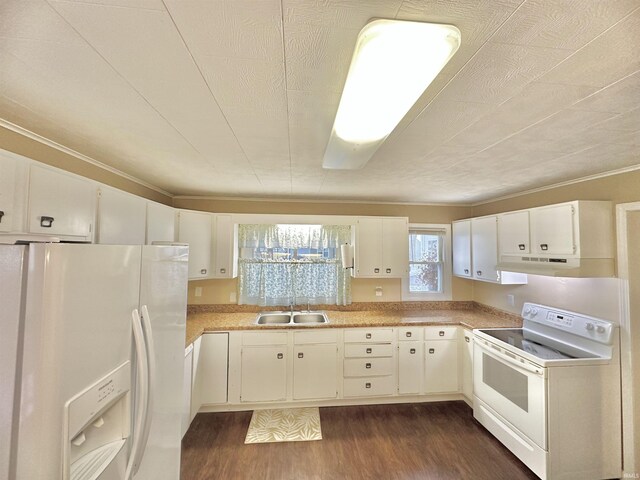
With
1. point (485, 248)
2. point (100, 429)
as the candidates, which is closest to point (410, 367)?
point (485, 248)

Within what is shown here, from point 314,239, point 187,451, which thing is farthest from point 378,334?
point 187,451

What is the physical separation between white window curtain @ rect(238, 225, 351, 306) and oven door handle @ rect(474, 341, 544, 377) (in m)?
1.61

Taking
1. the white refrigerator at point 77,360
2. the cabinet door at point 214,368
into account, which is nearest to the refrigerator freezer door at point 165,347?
the white refrigerator at point 77,360

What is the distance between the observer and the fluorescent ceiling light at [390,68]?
75 centimetres

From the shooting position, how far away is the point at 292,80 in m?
1.03

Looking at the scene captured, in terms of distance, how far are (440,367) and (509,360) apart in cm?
87

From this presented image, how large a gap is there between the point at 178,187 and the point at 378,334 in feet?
8.93

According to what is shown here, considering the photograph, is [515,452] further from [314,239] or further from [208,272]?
[208,272]

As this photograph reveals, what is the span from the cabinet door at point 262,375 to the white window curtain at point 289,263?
0.69m

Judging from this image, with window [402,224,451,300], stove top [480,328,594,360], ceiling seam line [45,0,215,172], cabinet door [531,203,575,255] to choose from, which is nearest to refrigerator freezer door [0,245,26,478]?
ceiling seam line [45,0,215,172]

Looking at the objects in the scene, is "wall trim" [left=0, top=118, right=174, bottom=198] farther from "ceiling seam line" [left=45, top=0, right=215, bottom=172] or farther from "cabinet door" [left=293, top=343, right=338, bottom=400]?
"cabinet door" [left=293, top=343, right=338, bottom=400]

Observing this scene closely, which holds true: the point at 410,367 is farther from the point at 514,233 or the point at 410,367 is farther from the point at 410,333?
the point at 514,233

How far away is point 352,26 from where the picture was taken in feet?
2.58

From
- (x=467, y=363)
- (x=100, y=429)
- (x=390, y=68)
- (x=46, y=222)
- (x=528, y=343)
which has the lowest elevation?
(x=467, y=363)
